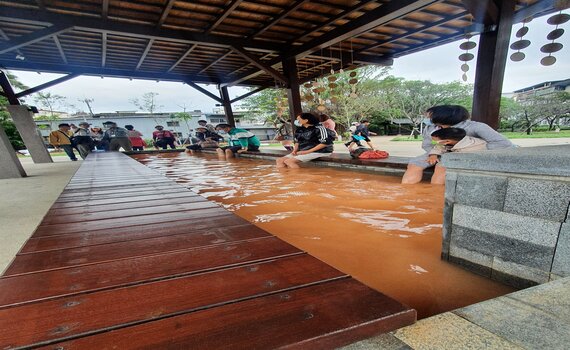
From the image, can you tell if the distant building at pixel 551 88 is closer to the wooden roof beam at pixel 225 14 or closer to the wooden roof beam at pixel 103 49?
the wooden roof beam at pixel 225 14

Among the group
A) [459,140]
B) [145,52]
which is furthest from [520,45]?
[145,52]

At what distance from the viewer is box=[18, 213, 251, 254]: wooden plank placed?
1181 millimetres

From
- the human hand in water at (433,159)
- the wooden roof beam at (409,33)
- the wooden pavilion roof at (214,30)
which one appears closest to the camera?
the human hand in water at (433,159)

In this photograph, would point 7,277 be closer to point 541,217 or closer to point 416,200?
point 541,217

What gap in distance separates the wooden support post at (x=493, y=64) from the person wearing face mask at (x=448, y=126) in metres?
2.01

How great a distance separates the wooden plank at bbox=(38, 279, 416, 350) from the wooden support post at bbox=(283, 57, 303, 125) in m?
7.19

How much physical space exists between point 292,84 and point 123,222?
657 cm

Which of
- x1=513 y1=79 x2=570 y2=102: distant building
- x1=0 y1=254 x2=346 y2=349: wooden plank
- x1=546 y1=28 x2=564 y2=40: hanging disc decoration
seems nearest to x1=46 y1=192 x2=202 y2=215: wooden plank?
x1=0 y1=254 x2=346 y2=349: wooden plank

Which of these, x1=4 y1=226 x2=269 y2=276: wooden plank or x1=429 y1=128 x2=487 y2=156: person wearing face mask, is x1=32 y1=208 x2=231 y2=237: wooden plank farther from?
x1=429 y1=128 x2=487 y2=156: person wearing face mask

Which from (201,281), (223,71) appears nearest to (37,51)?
(223,71)

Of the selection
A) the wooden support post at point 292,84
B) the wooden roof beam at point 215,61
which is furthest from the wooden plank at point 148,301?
the wooden roof beam at point 215,61

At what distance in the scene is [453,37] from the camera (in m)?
6.65

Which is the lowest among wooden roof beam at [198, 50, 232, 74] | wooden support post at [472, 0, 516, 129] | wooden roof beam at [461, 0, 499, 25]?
wooden support post at [472, 0, 516, 129]

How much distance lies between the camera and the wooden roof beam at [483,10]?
12.8 feet
